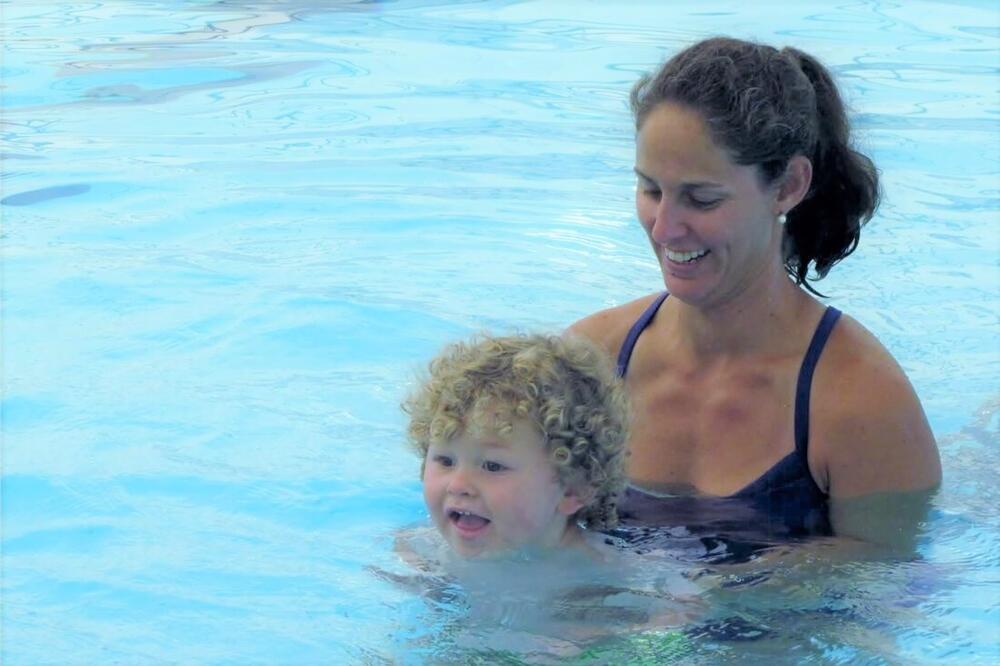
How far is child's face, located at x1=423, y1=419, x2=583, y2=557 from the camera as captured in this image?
10.4ft

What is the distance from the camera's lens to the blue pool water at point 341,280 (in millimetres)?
3834

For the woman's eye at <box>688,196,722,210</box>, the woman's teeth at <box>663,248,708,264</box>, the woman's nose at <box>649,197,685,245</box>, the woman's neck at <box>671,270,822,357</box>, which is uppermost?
the woman's eye at <box>688,196,722,210</box>

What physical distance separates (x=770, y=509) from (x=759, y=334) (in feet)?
1.39

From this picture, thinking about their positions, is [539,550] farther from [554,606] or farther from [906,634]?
[906,634]

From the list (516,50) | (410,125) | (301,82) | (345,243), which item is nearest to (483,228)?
(345,243)

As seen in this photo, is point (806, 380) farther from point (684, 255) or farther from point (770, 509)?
point (684, 255)

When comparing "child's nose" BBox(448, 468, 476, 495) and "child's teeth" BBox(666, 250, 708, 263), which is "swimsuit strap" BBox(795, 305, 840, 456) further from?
"child's nose" BBox(448, 468, 476, 495)

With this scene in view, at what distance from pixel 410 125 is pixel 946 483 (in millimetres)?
5540

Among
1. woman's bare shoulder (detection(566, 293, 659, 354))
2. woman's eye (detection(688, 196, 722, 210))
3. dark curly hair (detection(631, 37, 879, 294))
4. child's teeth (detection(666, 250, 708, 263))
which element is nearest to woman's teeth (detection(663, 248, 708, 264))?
child's teeth (detection(666, 250, 708, 263))

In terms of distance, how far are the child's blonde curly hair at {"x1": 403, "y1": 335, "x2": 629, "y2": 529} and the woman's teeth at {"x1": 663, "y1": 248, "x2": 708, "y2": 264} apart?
30 cm

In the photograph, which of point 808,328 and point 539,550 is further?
point 808,328

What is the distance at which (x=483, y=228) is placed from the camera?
7.52m

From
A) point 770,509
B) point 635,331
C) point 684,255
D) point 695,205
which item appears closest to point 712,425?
point 770,509

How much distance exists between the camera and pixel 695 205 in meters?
3.33
